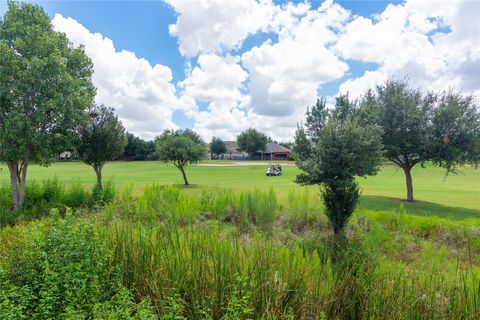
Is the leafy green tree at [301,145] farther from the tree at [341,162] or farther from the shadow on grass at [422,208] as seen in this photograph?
the shadow on grass at [422,208]

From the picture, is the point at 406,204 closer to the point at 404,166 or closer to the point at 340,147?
the point at 404,166

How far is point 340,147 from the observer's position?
9.65 meters

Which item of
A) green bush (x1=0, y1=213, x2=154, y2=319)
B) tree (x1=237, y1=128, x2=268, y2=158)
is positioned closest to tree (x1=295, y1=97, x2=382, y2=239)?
green bush (x1=0, y1=213, x2=154, y2=319)

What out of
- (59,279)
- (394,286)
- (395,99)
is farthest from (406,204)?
(59,279)

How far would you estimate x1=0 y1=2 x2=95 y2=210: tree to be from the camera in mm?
12039

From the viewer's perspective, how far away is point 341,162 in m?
9.64

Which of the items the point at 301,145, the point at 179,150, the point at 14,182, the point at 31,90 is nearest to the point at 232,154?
the point at 179,150

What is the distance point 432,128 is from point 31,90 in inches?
884

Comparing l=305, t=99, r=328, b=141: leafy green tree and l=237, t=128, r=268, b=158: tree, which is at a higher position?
l=237, t=128, r=268, b=158: tree

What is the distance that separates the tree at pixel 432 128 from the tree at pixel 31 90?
58.0 ft

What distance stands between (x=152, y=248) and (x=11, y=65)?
39.6ft

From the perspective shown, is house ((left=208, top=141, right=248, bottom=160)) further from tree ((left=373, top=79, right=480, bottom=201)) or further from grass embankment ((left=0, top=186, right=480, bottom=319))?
grass embankment ((left=0, top=186, right=480, bottom=319))

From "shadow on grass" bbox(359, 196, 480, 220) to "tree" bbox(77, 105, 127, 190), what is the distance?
16.6m

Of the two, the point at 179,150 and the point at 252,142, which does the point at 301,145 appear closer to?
the point at 179,150
